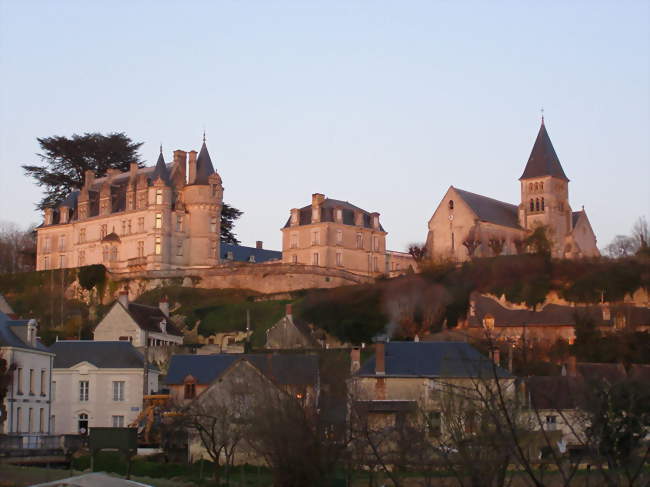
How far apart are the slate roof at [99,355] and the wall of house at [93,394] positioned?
0.27 metres

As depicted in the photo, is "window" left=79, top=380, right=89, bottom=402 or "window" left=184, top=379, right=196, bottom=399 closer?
"window" left=184, top=379, right=196, bottom=399

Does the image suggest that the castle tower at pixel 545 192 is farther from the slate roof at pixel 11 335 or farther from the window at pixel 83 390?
the slate roof at pixel 11 335

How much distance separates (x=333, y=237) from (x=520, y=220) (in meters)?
15.0

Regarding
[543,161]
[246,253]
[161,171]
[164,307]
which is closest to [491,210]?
[543,161]

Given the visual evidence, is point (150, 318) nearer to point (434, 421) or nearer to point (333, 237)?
point (333, 237)

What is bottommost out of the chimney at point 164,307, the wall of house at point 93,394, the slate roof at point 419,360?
the wall of house at point 93,394

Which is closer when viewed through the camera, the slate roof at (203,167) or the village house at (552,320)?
the village house at (552,320)

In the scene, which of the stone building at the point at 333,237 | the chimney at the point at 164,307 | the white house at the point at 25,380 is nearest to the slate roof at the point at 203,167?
the stone building at the point at 333,237

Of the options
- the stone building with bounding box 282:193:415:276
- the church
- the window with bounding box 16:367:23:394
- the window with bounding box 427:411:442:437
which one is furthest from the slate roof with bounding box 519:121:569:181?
the window with bounding box 16:367:23:394

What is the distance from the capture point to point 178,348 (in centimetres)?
5397

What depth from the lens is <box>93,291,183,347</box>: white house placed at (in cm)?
5400

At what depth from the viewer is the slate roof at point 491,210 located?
7481cm

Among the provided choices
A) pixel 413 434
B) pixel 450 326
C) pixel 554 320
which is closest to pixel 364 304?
pixel 450 326

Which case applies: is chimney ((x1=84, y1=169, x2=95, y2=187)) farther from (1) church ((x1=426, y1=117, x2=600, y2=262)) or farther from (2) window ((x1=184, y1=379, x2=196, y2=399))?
(2) window ((x1=184, y1=379, x2=196, y2=399))
